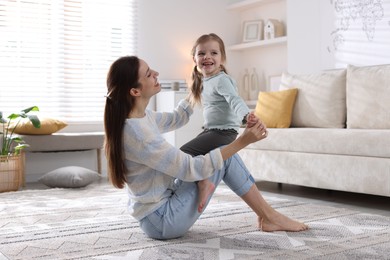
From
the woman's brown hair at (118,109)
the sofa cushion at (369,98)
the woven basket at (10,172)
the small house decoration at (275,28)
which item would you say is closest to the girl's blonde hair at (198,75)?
the woman's brown hair at (118,109)

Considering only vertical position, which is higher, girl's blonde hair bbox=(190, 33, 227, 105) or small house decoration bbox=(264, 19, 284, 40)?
small house decoration bbox=(264, 19, 284, 40)

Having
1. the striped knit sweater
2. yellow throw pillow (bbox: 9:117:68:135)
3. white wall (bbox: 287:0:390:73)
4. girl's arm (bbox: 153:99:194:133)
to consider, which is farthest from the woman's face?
white wall (bbox: 287:0:390:73)

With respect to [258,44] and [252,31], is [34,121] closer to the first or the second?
[258,44]

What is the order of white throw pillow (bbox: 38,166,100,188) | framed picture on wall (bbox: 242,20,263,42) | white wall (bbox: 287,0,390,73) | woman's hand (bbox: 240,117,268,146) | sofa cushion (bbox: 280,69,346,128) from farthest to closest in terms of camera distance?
framed picture on wall (bbox: 242,20,263,42) < white wall (bbox: 287,0,390,73) < white throw pillow (bbox: 38,166,100,188) < sofa cushion (bbox: 280,69,346,128) < woman's hand (bbox: 240,117,268,146)

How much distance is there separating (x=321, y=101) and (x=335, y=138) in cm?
76

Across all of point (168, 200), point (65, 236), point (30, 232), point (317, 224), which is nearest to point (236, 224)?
point (317, 224)

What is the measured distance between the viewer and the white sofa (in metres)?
3.18

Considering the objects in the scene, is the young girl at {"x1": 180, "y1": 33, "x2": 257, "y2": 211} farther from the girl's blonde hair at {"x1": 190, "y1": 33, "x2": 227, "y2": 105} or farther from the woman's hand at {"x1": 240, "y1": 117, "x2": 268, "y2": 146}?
the woman's hand at {"x1": 240, "y1": 117, "x2": 268, "y2": 146}

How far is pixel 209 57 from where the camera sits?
2621 millimetres

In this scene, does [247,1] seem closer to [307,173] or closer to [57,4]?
[57,4]

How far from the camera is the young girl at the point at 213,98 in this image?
255cm

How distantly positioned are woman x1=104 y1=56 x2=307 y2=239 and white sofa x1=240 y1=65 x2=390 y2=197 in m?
1.15

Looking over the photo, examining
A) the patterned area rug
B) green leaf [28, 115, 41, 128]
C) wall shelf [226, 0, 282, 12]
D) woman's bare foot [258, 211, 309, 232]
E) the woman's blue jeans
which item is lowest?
the patterned area rug

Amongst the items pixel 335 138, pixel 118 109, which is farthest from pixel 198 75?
pixel 335 138
